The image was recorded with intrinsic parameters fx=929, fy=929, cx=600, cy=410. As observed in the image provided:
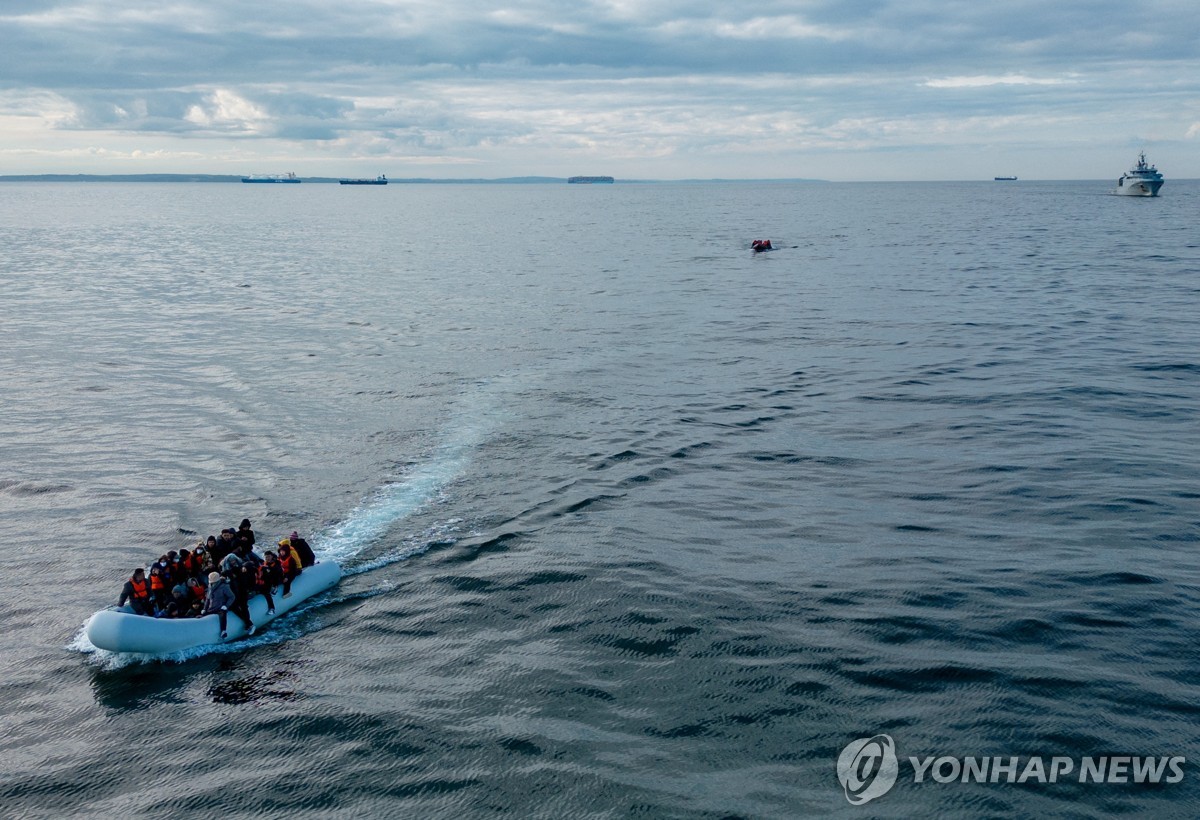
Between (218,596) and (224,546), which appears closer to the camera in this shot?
(218,596)

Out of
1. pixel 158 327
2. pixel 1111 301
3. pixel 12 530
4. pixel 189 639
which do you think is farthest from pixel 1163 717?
pixel 158 327

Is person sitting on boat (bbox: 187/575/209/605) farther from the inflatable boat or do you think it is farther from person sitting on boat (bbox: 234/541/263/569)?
person sitting on boat (bbox: 234/541/263/569)

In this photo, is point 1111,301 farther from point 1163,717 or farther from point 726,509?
point 1163,717

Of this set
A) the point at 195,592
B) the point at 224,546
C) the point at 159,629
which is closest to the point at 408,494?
the point at 224,546

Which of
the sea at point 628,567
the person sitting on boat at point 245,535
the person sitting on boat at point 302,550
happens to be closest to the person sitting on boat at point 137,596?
the sea at point 628,567

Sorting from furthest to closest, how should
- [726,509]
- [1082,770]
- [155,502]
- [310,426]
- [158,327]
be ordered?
[158,327] → [310,426] → [155,502] → [726,509] → [1082,770]

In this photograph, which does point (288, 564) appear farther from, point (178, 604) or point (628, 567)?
point (628, 567)

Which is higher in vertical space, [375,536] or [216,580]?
[216,580]
